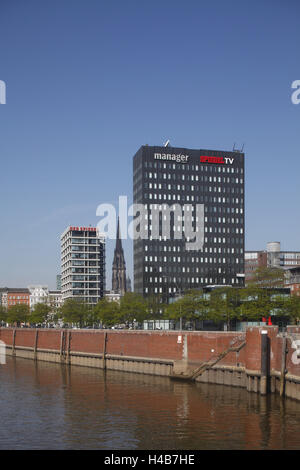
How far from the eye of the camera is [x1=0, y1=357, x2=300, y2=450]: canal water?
2060 inches

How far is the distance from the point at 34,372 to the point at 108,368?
45.6ft

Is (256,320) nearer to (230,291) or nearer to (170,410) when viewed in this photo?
(230,291)

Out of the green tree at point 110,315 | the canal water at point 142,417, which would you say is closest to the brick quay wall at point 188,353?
the canal water at point 142,417

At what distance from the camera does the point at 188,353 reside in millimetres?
97312

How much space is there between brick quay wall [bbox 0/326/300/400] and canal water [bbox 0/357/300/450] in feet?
8.70

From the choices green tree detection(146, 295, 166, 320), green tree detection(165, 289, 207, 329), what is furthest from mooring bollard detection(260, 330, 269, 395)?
green tree detection(146, 295, 166, 320)

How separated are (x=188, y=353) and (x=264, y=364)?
22431mm

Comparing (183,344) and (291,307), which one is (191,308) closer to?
(291,307)

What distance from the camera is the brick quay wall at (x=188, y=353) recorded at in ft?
249

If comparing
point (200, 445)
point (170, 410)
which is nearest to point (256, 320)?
point (170, 410)

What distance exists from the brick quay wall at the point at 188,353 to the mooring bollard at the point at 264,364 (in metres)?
0.13

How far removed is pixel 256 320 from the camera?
121m

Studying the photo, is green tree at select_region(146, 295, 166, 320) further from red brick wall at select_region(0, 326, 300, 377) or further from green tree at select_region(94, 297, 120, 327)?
red brick wall at select_region(0, 326, 300, 377)
